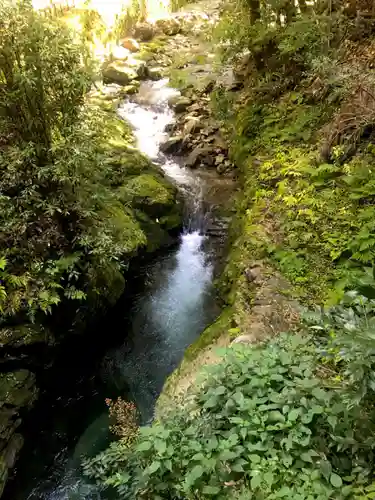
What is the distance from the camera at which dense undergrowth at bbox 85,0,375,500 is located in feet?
9.29

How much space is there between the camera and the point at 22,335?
6035mm

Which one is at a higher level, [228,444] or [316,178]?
[316,178]

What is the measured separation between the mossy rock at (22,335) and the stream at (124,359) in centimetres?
100

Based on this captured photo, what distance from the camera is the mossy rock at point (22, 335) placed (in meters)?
5.89

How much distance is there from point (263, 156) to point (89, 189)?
4043 mm

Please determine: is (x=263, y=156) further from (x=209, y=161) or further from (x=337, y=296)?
(x=337, y=296)

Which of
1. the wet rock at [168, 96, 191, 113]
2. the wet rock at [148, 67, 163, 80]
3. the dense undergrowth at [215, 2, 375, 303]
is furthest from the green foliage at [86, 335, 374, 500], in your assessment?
the wet rock at [148, 67, 163, 80]

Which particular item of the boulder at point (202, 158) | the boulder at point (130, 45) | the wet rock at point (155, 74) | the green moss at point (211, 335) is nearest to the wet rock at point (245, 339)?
the green moss at point (211, 335)

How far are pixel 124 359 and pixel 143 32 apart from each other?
17.7 m

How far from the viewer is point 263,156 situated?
9.17m

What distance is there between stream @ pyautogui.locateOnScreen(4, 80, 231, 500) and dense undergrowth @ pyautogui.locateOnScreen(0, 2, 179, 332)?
4.14 ft

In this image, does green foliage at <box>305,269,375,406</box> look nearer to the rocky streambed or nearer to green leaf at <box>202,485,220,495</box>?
green leaf at <box>202,485,220,495</box>

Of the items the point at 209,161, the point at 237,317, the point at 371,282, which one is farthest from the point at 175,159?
the point at 371,282

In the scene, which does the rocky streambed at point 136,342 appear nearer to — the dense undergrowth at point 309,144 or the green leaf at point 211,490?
the dense undergrowth at point 309,144
